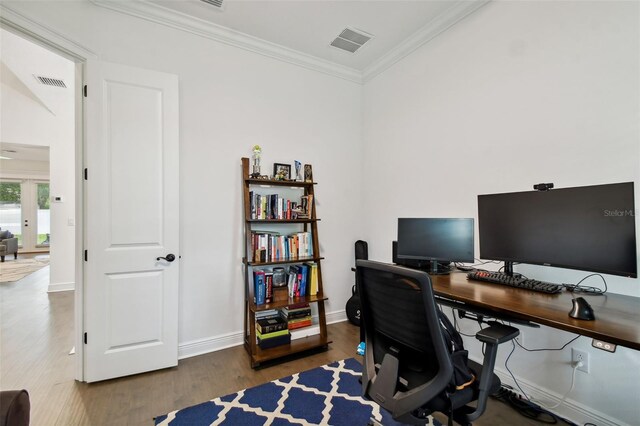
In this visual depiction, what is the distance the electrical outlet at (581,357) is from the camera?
1.67 m

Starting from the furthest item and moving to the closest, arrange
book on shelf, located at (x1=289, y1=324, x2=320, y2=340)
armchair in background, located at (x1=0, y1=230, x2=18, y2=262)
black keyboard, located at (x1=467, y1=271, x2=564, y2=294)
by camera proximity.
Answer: armchair in background, located at (x1=0, y1=230, x2=18, y2=262) < book on shelf, located at (x1=289, y1=324, x2=320, y2=340) < black keyboard, located at (x1=467, y1=271, x2=564, y2=294)

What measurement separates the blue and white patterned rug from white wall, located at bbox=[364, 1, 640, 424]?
3.26ft

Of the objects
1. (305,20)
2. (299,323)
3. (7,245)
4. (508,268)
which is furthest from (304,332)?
(7,245)

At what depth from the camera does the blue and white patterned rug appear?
1746mm

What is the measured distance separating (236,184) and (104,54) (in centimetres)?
144

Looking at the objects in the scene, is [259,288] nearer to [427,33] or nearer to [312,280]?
[312,280]


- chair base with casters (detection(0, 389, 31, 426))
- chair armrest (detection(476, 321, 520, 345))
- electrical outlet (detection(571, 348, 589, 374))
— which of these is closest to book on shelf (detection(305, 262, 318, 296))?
chair armrest (detection(476, 321, 520, 345))

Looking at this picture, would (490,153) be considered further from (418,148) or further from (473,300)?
(473,300)

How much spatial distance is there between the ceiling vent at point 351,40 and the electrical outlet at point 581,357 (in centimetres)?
299

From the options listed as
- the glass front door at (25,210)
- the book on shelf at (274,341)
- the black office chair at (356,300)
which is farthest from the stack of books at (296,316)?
the glass front door at (25,210)

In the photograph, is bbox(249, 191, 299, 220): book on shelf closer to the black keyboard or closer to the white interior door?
the white interior door

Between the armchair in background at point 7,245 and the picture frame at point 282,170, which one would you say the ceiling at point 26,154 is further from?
the picture frame at point 282,170

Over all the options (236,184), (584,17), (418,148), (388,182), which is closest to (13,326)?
(236,184)

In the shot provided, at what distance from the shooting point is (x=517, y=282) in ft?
5.50
